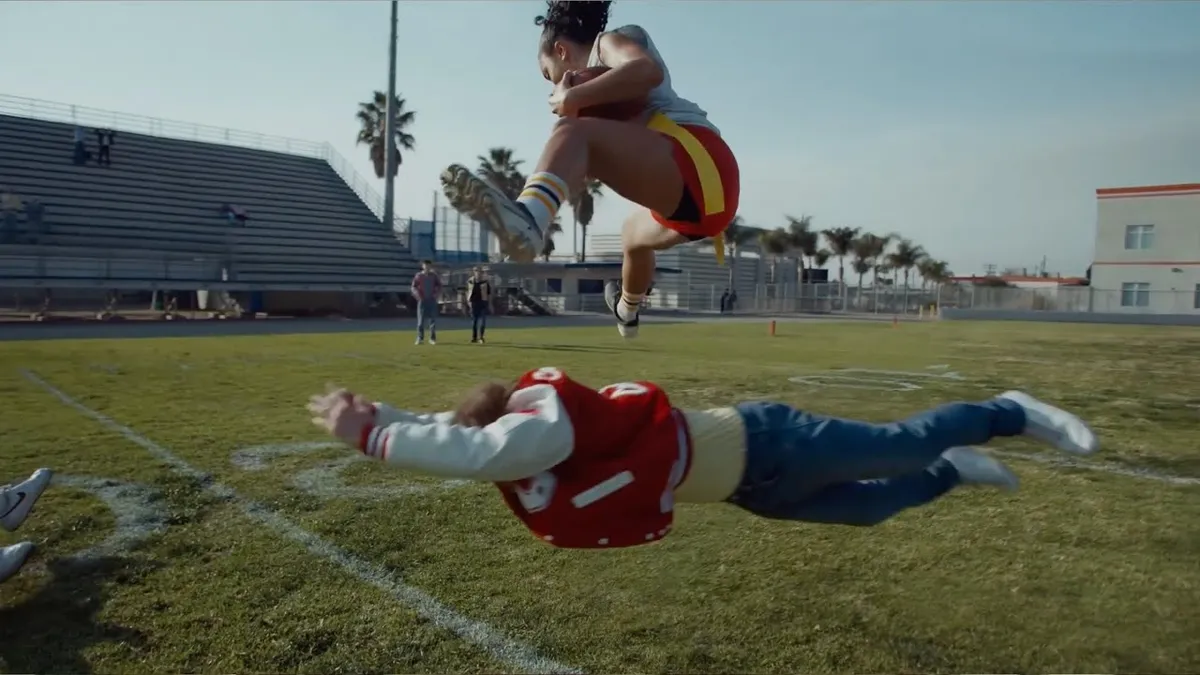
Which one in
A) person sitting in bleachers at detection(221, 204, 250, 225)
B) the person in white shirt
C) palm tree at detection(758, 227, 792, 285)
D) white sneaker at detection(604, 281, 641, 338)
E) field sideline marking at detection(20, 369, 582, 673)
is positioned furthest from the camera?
palm tree at detection(758, 227, 792, 285)

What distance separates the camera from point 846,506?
3.27 meters

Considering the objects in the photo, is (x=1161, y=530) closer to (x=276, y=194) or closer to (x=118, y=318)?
(x=118, y=318)

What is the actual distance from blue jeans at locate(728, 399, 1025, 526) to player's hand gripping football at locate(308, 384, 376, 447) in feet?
4.35

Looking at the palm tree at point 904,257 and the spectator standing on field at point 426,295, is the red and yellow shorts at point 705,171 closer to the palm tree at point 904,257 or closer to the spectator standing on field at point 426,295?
the spectator standing on field at point 426,295

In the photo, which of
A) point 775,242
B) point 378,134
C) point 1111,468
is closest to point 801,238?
point 775,242

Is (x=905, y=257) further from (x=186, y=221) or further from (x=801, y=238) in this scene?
(x=186, y=221)

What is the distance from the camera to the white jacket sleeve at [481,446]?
252cm

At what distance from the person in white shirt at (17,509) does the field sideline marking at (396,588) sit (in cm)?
94

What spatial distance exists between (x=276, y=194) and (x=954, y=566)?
112ft

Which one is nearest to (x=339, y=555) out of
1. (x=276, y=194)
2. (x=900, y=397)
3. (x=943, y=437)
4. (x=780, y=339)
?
(x=943, y=437)

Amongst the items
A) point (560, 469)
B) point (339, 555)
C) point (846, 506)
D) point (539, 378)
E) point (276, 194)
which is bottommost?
point (339, 555)

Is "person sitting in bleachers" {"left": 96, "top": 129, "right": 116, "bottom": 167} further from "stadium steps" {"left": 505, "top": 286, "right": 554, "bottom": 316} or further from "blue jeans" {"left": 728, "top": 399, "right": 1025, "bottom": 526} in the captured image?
"blue jeans" {"left": 728, "top": 399, "right": 1025, "bottom": 526}

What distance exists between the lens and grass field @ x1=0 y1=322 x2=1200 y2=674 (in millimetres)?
3123

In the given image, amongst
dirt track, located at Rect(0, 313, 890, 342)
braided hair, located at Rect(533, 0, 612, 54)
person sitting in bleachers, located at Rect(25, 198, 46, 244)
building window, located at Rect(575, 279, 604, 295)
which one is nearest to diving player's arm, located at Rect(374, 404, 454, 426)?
braided hair, located at Rect(533, 0, 612, 54)
